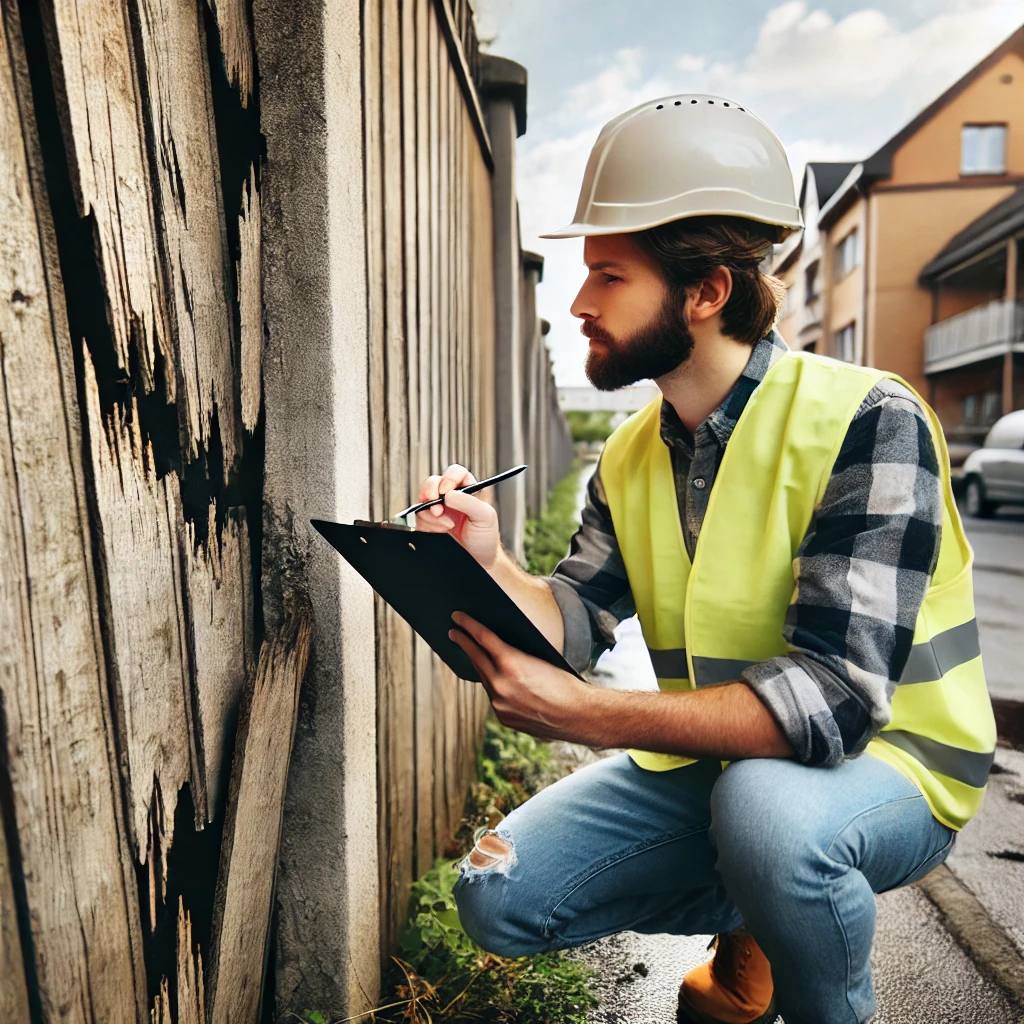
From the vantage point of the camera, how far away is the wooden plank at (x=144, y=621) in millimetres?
1220

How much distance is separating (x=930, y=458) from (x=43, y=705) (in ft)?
5.06

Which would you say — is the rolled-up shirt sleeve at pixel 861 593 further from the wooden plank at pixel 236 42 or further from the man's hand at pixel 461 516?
the wooden plank at pixel 236 42

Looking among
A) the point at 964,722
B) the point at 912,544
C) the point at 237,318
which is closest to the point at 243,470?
the point at 237,318

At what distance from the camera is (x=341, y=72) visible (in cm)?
166

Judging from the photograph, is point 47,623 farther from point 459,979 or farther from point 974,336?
point 974,336

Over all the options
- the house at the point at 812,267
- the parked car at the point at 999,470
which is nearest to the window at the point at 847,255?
the house at the point at 812,267

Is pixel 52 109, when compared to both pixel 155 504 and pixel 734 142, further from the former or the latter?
pixel 734 142

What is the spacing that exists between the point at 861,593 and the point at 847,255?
28.0 meters

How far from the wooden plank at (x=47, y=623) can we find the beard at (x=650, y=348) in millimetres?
1192

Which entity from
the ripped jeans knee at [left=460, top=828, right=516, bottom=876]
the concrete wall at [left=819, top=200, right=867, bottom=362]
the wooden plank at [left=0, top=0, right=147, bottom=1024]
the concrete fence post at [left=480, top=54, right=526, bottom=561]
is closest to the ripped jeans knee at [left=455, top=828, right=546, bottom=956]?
the ripped jeans knee at [left=460, top=828, right=516, bottom=876]

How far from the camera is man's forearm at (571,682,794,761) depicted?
1.63 m

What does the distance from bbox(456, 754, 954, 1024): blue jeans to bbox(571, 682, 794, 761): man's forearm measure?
0.07 meters

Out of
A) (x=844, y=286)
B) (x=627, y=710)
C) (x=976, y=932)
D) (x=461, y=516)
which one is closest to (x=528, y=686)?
(x=627, y=710)

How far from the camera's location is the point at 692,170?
1961 mm
